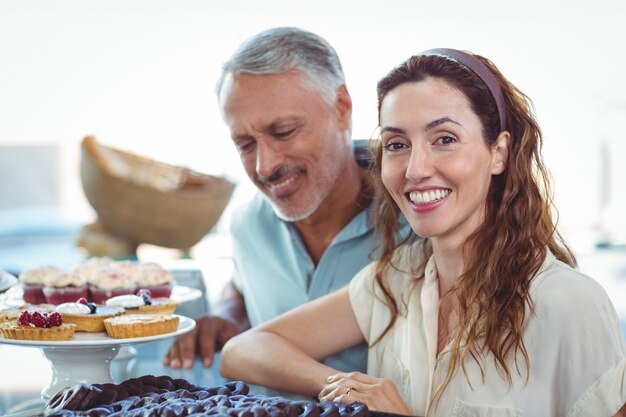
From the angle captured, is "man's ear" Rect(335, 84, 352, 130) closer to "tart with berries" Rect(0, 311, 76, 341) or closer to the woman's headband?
the woman's headband

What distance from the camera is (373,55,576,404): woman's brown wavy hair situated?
148cm

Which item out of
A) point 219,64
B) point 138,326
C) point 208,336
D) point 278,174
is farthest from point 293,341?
point 219,64

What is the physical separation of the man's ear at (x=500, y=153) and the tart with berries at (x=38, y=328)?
2.78 ft

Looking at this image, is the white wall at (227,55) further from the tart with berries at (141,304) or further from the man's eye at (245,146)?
the tart with berries at (141,304)

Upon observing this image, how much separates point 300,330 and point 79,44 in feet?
16.2

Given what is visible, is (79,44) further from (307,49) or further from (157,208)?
(307,49)

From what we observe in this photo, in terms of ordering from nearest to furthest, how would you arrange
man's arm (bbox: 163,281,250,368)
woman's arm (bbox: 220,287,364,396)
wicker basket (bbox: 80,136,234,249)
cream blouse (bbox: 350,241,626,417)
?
cream blouse (bbox: 350,241,626,417) → woman's arm (bbox: 220,287,364,396) → man's arm (bbox: 163,281,250,368) → wicker basket (bbox: 80,136,234,249)

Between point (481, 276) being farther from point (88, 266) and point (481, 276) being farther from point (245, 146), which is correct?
point (88, 266)

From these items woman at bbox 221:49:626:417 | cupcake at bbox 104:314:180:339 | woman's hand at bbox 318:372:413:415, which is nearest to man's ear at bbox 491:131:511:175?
woman at bbox 221:49:626:417

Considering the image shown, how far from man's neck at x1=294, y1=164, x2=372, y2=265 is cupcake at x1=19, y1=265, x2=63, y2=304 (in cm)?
72

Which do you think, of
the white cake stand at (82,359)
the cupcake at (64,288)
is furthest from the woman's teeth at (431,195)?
the cupcake at (64,288)

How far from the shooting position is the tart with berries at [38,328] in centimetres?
152

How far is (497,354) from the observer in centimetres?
146

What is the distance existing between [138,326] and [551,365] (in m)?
0.76
